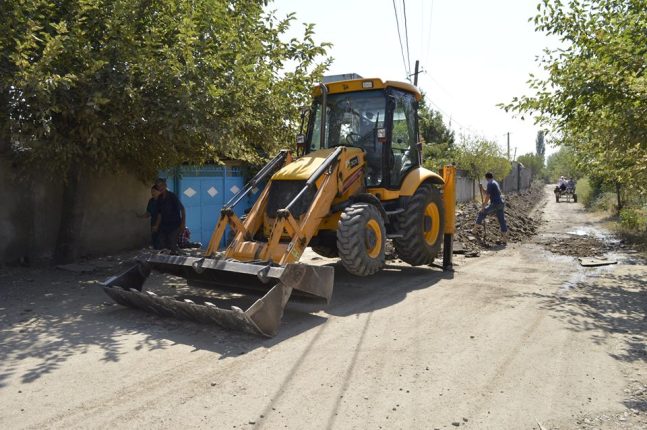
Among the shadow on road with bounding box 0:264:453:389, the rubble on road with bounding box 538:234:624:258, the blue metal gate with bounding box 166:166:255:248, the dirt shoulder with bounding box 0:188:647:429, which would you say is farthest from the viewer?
the rubble on road with bounding box 538:234:624:258

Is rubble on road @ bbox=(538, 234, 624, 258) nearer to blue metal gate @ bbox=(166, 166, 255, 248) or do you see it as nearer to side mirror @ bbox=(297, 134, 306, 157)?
side mirror @ bbox=(297, 134, 306, 157)

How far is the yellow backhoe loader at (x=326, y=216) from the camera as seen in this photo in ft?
18.2

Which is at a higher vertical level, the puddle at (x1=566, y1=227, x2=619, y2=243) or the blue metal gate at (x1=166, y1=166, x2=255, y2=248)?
the blue metal gate at (x1=166, y1=166, x2=255, y2=248)

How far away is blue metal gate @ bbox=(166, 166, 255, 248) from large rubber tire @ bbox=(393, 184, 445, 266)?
441 cm

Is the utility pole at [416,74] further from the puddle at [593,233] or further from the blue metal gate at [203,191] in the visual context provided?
the blue metal gate at [203,191]

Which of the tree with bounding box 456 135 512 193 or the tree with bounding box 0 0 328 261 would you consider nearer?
the tree with bounding box 0 0 328 261

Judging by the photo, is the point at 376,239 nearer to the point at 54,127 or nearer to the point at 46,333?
the point at 46,333

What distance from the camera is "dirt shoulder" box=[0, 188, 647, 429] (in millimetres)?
3611

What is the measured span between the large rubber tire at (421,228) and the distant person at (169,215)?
377cm

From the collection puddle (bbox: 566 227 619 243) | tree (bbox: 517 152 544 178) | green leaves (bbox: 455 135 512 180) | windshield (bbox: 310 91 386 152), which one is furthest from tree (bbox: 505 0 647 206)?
tree (bbox: 517 152 544 178)

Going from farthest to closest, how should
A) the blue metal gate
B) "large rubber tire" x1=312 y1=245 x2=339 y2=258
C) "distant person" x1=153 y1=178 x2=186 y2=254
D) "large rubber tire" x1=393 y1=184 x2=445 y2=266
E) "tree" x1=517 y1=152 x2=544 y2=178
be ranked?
"tree" x1=517 y1=152 x2=544 y2=178 < the blue metal gate < "distant person" x1=153 y1=178 x2=186 y2=254 < "large rubber tire" x1=312 y1=245 x2=339 y2=258 < "large rubber tire" x1=393 y1=184 x2=445 y2=266

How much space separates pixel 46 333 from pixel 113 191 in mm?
5242

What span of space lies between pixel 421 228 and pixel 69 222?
5.95m

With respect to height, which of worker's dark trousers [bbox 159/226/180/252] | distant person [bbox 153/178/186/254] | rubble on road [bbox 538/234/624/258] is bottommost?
rubble on road [bbox 538/234/624/258]
